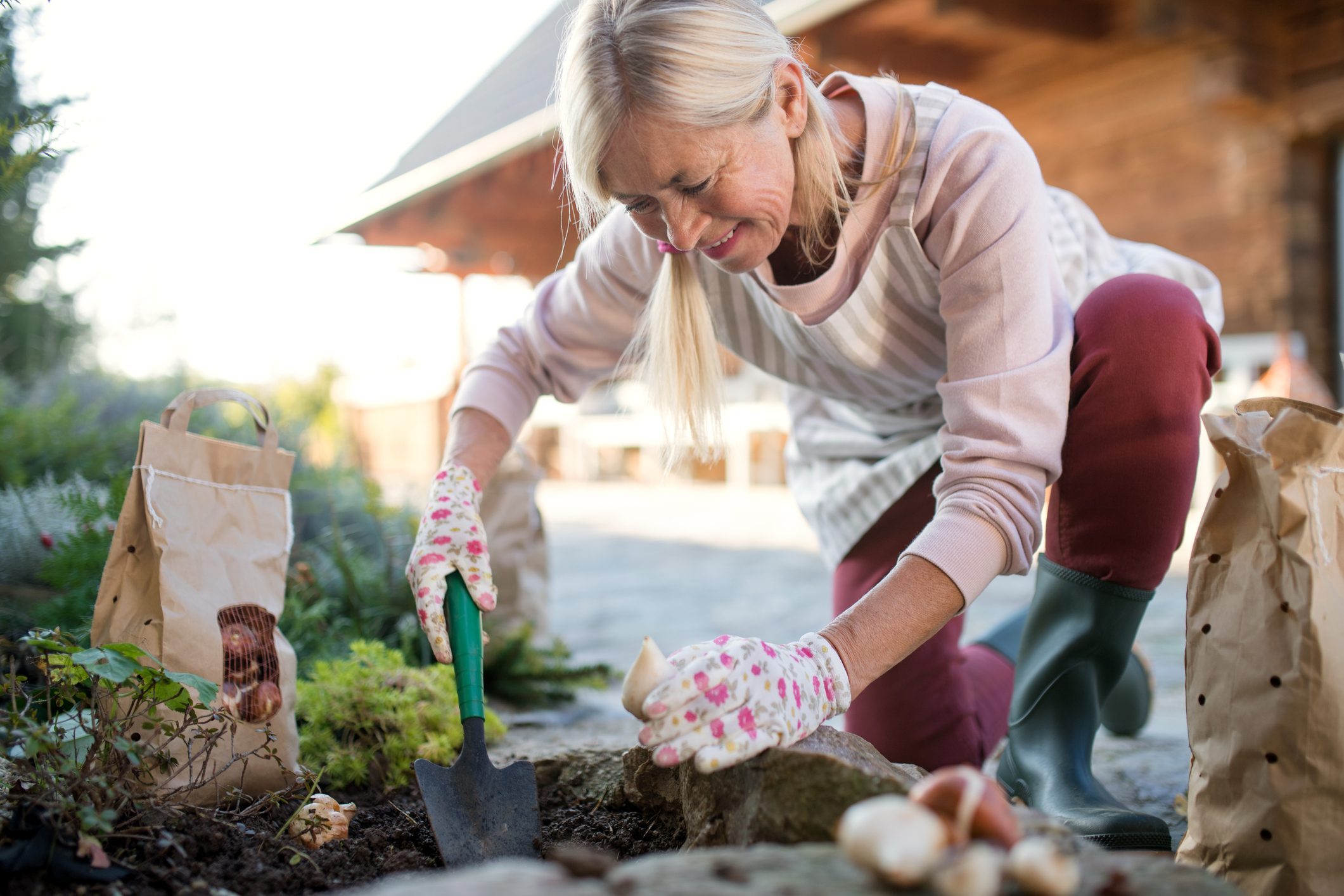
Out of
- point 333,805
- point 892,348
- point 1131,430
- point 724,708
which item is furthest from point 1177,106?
point 333,805

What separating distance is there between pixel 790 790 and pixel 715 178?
0.78 meters

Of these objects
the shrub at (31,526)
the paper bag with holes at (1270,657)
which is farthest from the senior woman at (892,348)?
the shrub at (31,526)

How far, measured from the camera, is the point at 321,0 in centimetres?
648

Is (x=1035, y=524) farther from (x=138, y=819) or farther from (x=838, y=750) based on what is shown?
(x=138, y=819)

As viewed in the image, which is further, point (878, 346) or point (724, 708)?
point (878, 346)

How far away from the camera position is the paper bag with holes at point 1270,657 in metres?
1.10

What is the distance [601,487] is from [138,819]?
30.9 ft

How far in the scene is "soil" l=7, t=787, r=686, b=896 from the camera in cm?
108

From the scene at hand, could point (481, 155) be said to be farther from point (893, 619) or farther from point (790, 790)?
point (790, 790)

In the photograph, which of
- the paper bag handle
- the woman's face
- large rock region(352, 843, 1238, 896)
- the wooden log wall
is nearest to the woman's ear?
the woman's face

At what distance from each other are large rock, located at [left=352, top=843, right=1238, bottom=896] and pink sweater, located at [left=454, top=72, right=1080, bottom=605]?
1.59ft

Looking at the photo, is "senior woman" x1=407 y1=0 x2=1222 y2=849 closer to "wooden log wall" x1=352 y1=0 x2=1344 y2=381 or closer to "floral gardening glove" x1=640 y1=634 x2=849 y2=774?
"floral gardening glove" x1=640 y1=634 x2=849 y2=774

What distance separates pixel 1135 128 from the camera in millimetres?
5484

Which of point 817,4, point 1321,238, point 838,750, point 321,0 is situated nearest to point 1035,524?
point 838,750
